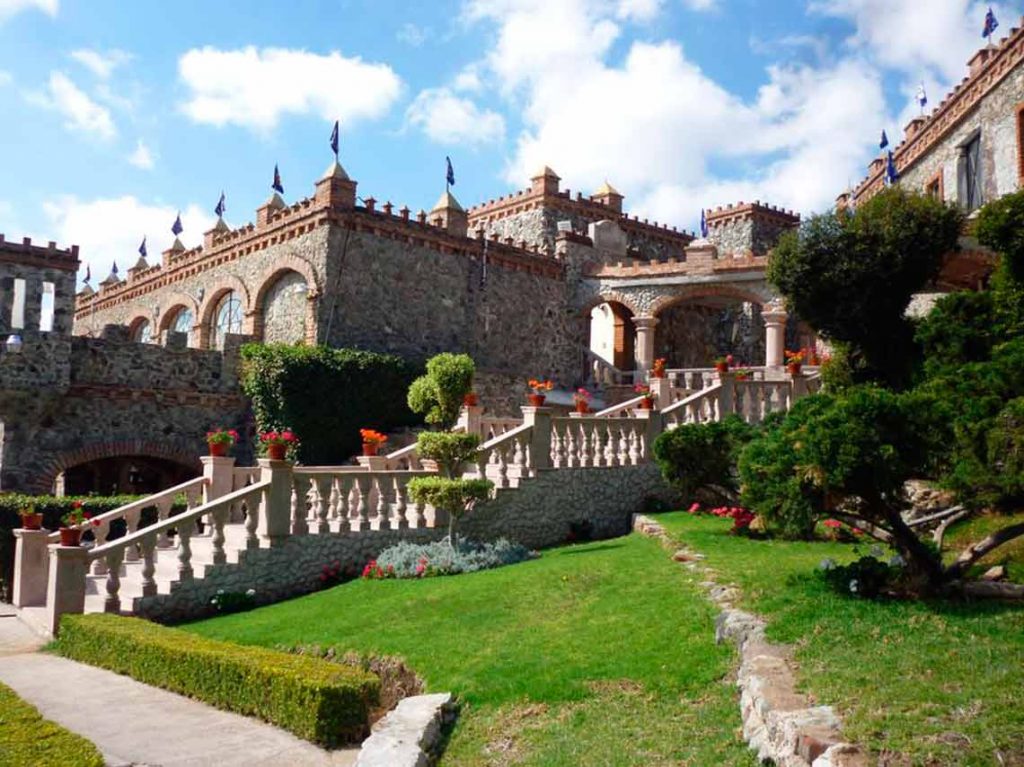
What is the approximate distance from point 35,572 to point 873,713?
12968mm

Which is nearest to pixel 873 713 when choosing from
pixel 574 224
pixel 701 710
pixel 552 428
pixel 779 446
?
pixel 701 710

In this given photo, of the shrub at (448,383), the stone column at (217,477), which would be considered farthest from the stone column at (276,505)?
the shrub at (448,383)

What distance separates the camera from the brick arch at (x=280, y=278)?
A: 25.1m

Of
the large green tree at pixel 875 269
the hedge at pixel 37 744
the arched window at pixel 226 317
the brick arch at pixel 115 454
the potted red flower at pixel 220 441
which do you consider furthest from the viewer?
the arched window at pixel 226 317

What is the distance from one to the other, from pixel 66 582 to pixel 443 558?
17.3 ft

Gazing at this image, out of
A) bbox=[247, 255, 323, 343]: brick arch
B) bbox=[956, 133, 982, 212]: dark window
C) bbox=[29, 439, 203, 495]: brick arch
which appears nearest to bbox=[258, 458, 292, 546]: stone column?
bbox=[29, 439, 203, 495]: brick arch

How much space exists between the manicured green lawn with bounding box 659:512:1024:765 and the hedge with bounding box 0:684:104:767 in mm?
5462

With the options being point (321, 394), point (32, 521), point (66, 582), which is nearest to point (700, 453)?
point (66, 582)

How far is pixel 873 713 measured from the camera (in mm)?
5742

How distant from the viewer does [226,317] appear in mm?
30375

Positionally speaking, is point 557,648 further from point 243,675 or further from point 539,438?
point 539,438

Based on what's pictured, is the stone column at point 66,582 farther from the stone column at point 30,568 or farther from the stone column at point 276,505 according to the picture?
the stone column at point 276,505

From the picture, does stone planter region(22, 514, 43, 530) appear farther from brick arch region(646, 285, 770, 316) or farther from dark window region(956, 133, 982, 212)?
dark window region(956, 133, 982, 212)

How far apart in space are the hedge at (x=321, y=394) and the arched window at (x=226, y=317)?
219 inches
